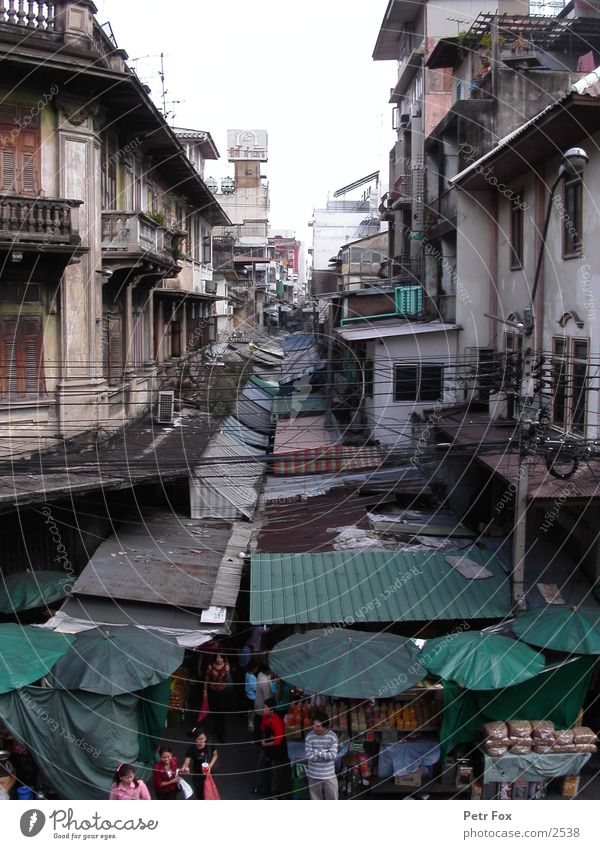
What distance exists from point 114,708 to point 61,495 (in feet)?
14.4

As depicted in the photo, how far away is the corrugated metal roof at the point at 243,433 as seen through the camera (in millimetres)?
21562

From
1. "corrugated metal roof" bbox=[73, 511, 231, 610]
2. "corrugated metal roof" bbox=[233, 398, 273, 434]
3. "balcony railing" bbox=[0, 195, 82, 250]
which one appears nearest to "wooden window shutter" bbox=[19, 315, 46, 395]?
"balcony railing" bbox=[0, 195, 82, 250]

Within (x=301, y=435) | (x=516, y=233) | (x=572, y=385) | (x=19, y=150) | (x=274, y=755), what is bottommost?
(x=274, y=755)

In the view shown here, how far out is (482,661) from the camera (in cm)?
1025

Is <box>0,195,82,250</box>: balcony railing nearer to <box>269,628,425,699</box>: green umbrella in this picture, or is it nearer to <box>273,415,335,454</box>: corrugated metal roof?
<box>269,628,425,699</box>: green umbrella

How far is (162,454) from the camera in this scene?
54.6ft

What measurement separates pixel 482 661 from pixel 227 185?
55.1 metres

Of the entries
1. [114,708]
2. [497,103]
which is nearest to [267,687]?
[114,708]

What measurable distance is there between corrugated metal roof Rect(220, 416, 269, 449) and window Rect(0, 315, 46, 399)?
6.87 m

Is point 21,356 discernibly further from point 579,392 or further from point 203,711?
point 579,392

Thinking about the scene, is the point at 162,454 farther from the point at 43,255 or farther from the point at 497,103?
the point at 497,103

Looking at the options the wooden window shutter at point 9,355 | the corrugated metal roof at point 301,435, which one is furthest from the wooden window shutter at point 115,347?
the corrugated metal roof at point 301,435

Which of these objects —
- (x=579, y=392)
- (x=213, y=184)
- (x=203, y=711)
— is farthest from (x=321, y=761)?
(x=213, y=184)

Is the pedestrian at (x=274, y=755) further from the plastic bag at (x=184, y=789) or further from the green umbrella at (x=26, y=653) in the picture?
the green umbrella at (x=26, y=653)
